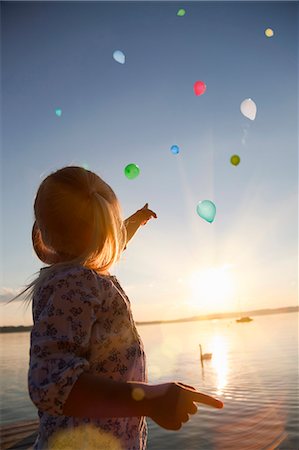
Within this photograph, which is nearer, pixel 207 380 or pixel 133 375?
pixel 133 375

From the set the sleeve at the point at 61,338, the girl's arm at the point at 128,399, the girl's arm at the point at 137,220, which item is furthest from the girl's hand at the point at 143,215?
the girl's arm at the point at 128,399

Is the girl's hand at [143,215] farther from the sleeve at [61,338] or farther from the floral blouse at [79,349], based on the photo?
the sleeve at [61,338]

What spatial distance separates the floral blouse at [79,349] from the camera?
138cm

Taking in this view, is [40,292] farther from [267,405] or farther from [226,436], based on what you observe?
[267,405]

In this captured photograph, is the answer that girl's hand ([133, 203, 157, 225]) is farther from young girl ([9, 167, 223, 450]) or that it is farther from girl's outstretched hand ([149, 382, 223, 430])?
girl's outstretched hand ([149, 382, 223, 430])

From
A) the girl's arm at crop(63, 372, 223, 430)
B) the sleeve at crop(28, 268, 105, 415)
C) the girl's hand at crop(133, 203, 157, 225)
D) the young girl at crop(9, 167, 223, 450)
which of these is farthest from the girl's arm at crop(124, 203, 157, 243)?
the girl's arm at crop(63, 372, 223, 430)

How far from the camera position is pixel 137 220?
3.11 m

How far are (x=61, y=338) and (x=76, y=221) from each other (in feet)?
1.82

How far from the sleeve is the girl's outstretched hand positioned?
30 centimetres

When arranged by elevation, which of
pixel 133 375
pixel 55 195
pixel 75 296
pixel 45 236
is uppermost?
pixel 55 195

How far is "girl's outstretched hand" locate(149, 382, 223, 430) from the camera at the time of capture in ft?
4.35

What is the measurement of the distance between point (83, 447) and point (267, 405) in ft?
86.0

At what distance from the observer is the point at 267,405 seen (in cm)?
2406

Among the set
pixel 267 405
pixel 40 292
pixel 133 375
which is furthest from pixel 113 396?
pixel 267 405
